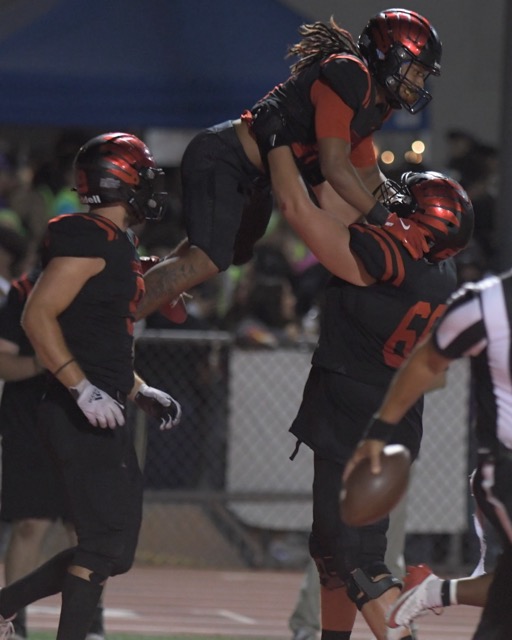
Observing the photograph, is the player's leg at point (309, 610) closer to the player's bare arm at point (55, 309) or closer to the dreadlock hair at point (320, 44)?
the player's bare arm at point (55, 309)

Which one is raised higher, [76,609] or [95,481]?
[95,481]

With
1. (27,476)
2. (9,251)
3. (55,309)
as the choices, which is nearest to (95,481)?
(55,309)

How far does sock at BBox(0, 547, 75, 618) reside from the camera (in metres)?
6.32

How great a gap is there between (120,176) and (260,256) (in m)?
5.92

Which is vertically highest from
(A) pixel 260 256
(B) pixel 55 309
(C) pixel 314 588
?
(B) pixel 55 309

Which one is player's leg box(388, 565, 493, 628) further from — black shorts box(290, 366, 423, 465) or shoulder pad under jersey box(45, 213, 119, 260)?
shoulder pad under jersey box(45, 213, 119, 260)

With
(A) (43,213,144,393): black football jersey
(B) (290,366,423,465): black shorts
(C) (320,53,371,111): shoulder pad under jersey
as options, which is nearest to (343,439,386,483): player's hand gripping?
(B) (290,366,423,465): black shorts

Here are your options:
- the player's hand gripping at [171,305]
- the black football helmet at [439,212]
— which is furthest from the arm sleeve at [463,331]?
the player's hand gripping at [171,305]

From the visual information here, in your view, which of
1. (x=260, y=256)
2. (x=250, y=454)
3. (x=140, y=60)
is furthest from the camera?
(x=260, y=256)

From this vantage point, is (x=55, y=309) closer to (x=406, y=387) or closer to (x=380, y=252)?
(x=380, y=252)

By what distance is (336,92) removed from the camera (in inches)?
254

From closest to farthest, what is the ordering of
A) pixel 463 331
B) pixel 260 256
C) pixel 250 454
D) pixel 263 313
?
1. pixel 463 331
2. pixel 250 454
3. pixel 263 313
4. pixel 260 256

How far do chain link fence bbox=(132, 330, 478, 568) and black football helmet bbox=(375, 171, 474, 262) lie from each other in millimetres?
4890

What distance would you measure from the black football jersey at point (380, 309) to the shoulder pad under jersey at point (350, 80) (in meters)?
0.58
